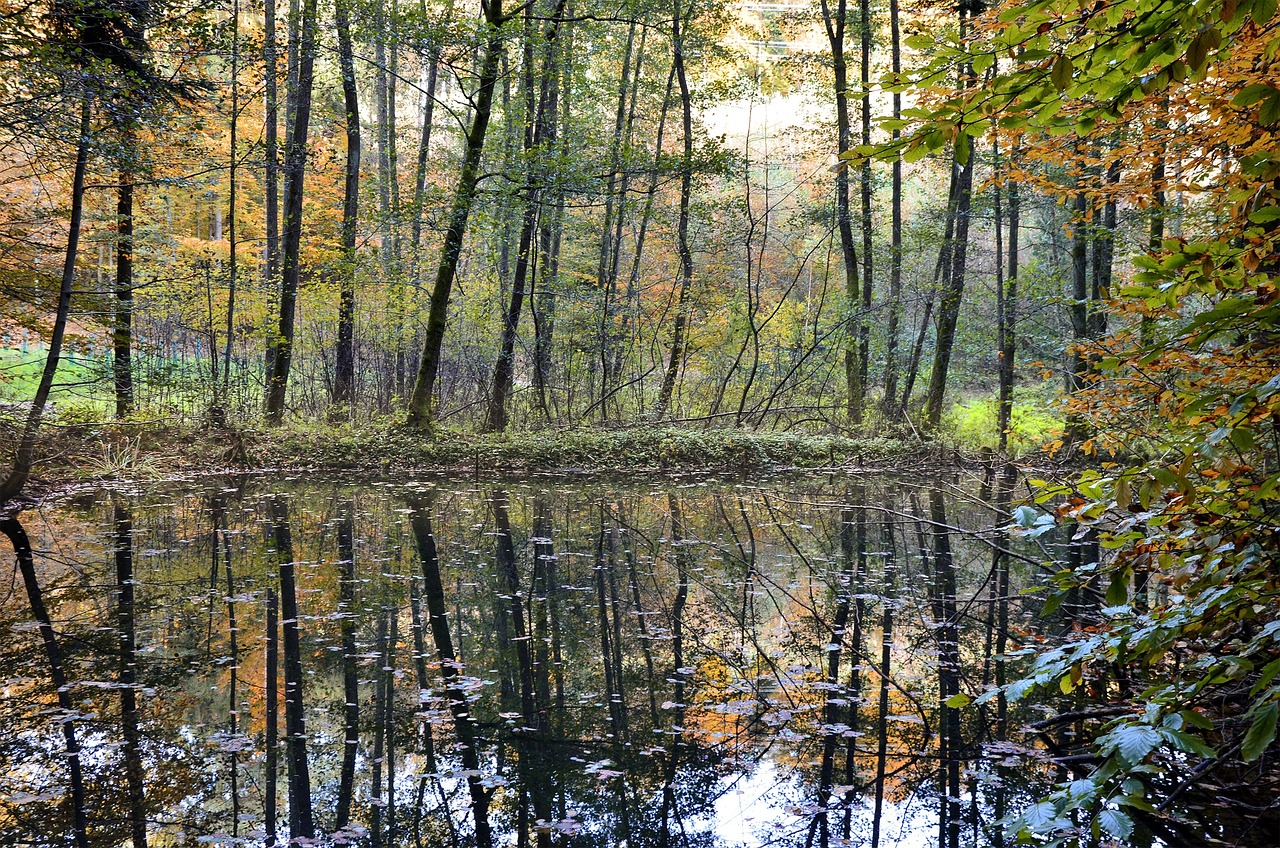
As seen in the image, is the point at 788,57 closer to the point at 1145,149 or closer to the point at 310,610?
the point at 1145,149

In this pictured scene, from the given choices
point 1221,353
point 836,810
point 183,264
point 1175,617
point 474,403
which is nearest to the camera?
point 1175,617

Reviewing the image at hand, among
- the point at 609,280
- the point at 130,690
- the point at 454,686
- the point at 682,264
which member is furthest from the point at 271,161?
the point at 454,686

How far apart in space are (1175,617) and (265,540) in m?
8.46

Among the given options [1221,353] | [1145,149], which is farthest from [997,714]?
[1145,149]

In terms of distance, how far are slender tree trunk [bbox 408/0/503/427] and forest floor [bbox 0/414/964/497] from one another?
0.69 meters

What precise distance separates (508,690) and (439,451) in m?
10.5

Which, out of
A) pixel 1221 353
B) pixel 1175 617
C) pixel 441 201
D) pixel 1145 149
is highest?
pixel 441 201

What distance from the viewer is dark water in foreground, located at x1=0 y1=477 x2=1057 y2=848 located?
3.32 meters

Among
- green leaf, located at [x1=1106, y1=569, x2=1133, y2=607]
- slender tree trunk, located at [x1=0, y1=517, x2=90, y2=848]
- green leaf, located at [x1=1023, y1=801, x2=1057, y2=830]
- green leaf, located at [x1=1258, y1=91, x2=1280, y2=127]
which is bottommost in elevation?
slender tree trunk, located at [x1=0, y1=517, x2=90, y2=848]

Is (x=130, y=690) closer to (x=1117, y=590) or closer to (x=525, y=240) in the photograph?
(x=1117, y=590)

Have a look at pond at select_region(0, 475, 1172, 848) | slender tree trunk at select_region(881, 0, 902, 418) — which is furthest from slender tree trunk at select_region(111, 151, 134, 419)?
slender tree trunk at select_region(881, 0, 902, 418)

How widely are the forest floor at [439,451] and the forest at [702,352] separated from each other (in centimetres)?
8

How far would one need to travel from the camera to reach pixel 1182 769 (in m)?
3.46

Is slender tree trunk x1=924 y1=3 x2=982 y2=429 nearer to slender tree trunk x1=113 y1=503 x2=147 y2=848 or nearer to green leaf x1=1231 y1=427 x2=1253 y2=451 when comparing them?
slender tree trunk x1=113 y1=503 x2=147 y2=848
